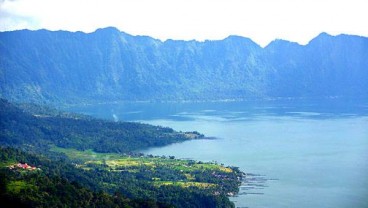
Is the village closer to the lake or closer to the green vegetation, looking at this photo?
the lake

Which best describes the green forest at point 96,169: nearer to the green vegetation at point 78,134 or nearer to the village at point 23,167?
the green vegetation at point 78,134

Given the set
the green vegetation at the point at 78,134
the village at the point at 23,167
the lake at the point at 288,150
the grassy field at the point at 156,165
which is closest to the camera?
the village at the point at 23,167

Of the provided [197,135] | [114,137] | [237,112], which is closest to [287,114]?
[237,112]

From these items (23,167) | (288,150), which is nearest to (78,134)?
(288,150)

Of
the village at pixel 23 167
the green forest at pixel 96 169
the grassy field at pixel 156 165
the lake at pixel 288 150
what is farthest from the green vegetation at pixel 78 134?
the village at pixel 23 167

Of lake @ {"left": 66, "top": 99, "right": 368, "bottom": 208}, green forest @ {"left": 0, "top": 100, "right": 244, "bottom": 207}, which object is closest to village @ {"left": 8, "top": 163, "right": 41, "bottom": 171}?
green forest @ {"left": 0, "top": 100, "right": 244, "bottom": 207}

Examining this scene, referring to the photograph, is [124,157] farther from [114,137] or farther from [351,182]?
[351,182]
